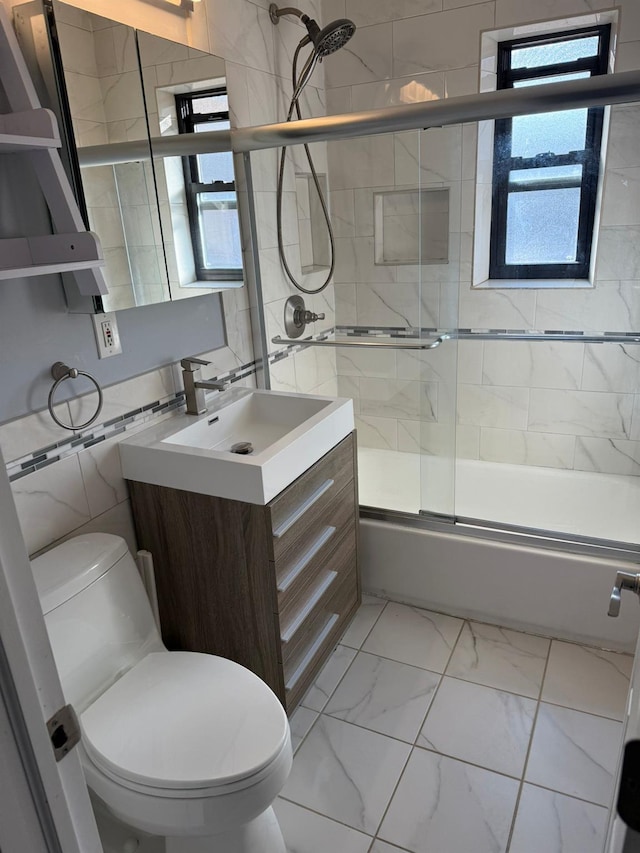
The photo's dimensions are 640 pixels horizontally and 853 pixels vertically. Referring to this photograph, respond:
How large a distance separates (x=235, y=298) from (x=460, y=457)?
1383 mm

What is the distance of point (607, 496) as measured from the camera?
2576 mm

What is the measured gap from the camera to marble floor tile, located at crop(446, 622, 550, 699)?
2006 mm

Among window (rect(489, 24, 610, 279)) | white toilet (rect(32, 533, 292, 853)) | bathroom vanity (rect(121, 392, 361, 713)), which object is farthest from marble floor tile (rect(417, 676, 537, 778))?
window (rect(489, 24, 610, 279))

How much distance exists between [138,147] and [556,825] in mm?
2104

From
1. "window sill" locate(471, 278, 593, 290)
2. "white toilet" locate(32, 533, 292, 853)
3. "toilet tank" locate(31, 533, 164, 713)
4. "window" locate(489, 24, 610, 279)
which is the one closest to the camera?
"white toilet" locate(32, 533, 292, 853)

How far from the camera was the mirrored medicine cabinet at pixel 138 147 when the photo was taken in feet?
4.69

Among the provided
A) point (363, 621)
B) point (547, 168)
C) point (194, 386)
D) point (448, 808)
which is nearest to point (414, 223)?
point (547, 168)

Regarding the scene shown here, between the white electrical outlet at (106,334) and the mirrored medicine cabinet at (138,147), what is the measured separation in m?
0.05

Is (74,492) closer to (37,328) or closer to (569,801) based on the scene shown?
(37,328)

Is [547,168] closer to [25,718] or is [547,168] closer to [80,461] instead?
[80,461]

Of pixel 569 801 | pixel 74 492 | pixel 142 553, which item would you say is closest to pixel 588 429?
pixel 569 801

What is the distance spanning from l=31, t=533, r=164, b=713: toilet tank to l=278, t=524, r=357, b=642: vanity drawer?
0.37 m

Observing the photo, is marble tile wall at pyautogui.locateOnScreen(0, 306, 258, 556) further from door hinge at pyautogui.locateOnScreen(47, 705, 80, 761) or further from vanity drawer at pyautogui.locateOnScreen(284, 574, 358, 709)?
door hinge at pyautogui.locateOnScreen(47, 705, 80, 761)

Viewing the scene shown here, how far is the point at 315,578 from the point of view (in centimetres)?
193
